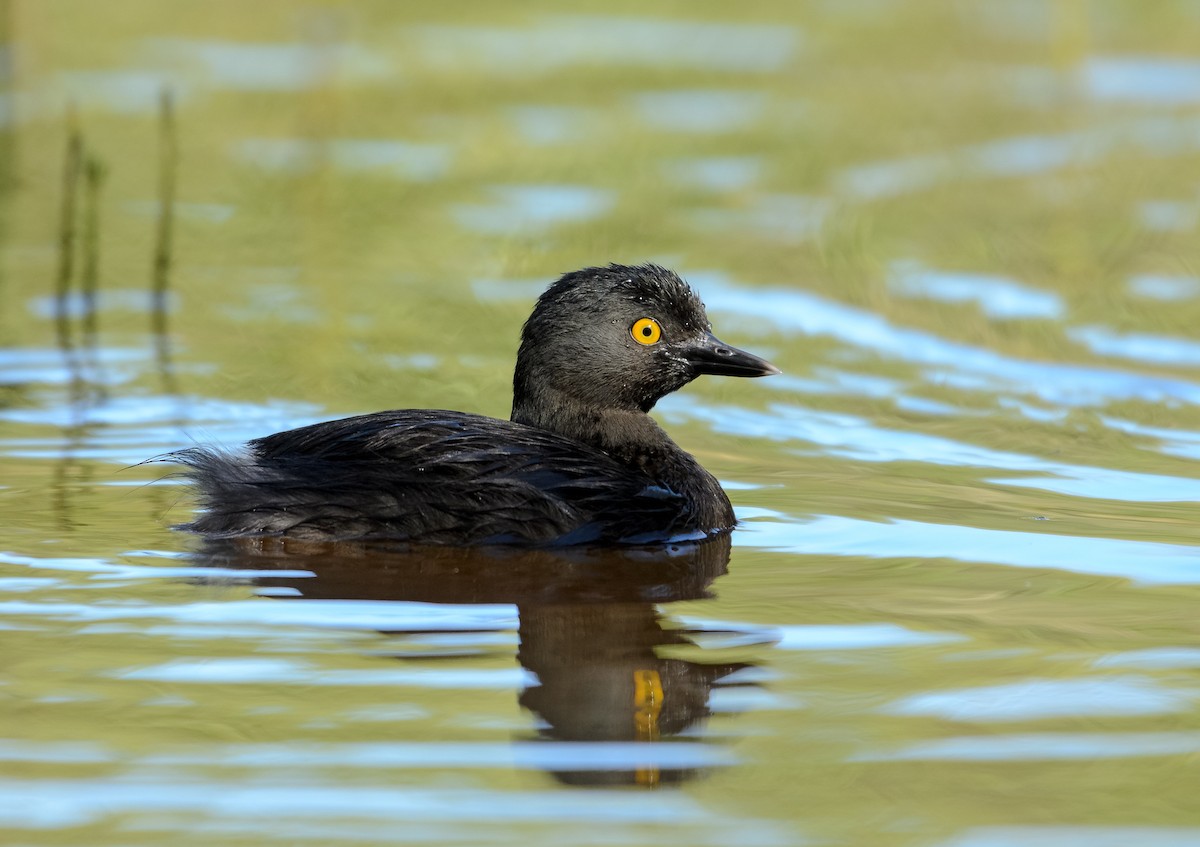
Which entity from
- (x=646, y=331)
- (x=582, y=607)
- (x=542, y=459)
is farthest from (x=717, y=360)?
(x=582, y=607)

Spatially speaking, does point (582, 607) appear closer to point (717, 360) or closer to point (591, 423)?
point (591, 423)

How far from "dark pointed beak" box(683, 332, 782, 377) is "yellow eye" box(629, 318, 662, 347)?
133 mm

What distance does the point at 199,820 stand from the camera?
4277 mm

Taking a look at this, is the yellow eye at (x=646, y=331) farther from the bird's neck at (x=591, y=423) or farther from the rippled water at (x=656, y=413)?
the rippled water at (x=656, y=413)

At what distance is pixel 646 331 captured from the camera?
730 cm

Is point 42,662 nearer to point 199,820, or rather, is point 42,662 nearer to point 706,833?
point 199,820

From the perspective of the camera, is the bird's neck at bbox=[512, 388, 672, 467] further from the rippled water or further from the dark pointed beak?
the rippled water

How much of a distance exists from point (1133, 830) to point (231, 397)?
5452mm

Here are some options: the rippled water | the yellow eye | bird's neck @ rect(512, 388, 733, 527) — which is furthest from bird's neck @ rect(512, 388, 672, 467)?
the rippled water

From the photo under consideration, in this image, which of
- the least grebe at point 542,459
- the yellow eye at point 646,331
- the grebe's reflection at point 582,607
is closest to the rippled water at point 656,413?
the grebe's reflection at point 582,607

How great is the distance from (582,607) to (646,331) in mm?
1628

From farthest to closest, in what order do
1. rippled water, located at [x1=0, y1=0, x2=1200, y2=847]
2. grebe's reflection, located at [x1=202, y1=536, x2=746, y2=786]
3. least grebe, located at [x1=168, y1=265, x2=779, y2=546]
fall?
least grebe, located at [x1=168, y1=265, x2=779, y2=546] → grebe's reflection, located at [x1=202, y1=536, x2=746, y2=786] → rippled water, located at [x1=0, y1=0, x2=1200, y2=847]

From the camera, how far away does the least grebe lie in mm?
6469

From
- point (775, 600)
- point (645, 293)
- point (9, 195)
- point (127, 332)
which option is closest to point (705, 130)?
point (9, 195)
